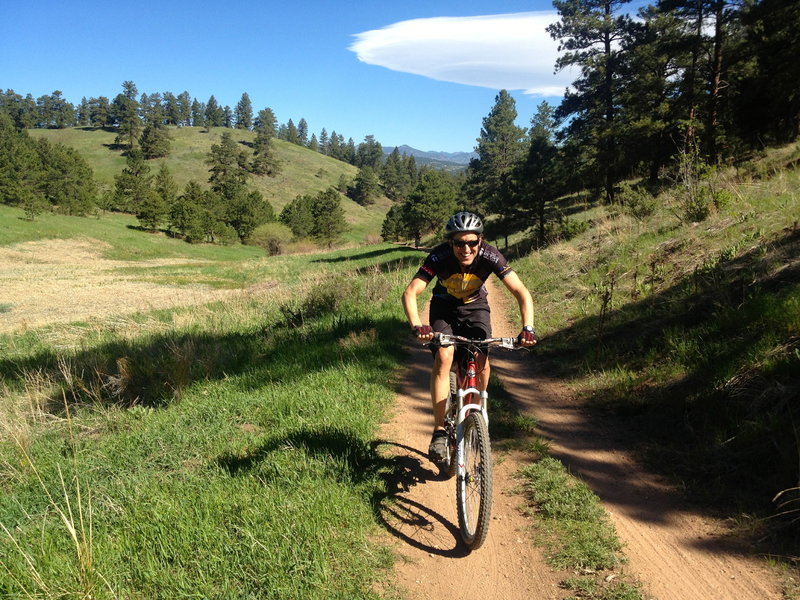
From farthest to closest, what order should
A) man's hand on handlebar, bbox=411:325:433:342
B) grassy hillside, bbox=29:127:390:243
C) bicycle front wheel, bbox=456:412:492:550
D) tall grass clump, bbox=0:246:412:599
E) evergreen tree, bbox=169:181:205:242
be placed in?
grassy hillside, bbox=29:127:390:243 < evergreen tree, bbox=169:181:205:242 < man's hand on handlebar, bbox=411:325:433:342 < bicycle front wheel, bbox=456:412:492:550 < tall grass clump, bbox=0:246:412:599

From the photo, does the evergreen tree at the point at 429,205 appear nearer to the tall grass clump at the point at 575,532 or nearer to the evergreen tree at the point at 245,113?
the tall grass clump at the point at 575,532

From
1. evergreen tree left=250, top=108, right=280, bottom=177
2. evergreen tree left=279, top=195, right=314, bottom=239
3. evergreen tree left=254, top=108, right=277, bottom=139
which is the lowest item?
evergreen tree left=279, top=195, right=314, bottom=239

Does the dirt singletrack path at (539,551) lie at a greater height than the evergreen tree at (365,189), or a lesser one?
lesser

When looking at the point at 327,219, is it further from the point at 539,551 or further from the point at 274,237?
the point at 539,551

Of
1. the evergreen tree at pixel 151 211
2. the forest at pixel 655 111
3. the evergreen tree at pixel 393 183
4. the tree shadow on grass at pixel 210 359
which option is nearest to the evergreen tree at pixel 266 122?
the evergreen tree at pixel 393 183

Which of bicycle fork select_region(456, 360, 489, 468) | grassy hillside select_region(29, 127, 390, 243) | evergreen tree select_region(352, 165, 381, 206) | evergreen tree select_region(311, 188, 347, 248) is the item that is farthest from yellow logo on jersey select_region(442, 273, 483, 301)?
evergreen tree select_region(352, 165, 381, 206)

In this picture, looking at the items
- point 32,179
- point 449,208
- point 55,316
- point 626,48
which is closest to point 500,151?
point 449,208

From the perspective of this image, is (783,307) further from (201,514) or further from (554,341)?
(201,514)

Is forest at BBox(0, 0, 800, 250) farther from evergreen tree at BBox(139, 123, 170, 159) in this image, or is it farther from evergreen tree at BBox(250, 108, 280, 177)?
evergreen tree at BBox(139, 123, 170, 159)

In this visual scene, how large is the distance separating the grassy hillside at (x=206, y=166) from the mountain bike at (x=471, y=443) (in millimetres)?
90498

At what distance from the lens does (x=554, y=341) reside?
8992mm

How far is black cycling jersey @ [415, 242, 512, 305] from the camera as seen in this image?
154 inches

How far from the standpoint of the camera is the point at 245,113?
602 ft

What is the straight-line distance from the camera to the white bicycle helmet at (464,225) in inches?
145
